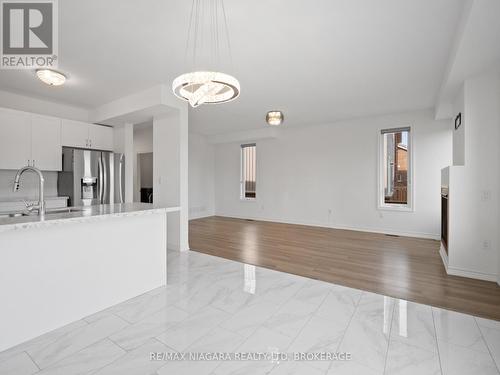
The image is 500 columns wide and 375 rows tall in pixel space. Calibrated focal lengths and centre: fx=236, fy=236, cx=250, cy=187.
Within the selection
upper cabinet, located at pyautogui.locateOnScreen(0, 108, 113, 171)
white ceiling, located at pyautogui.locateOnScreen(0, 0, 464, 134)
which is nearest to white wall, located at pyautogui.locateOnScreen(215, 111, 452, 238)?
white ceiling, located at pyautogui.locateOnScreen(0, 0, 464, 134)

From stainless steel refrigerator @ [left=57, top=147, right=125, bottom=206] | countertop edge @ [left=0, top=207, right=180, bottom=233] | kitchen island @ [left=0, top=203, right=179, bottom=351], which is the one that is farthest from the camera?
stainless steel refrigerator @ [left=57, top=147, right=125, bottom=206]

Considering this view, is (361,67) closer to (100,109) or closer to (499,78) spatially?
(499,78)

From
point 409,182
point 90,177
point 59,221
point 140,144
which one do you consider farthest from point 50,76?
point 409,182

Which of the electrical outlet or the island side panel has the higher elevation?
the electrical outlet

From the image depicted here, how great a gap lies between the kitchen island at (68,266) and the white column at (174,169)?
1.38m

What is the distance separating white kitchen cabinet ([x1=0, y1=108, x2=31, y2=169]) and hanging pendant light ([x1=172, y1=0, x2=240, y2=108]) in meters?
3.09

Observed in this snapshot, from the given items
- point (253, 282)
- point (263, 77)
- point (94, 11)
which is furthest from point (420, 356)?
point (94, 11)

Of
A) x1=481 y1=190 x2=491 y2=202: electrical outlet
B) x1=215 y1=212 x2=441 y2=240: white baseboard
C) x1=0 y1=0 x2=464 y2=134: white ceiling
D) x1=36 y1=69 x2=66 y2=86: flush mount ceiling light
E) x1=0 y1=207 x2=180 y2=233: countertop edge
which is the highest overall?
x1=0 y1=0 x2=464 y2=134: white ceiling

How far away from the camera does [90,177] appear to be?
4316 mm

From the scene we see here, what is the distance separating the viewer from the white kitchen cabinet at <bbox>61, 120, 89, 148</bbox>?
4.29m

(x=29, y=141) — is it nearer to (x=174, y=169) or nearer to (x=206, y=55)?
(x=174, y=169)

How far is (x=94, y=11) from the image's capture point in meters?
2.10

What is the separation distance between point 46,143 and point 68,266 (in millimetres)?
3201

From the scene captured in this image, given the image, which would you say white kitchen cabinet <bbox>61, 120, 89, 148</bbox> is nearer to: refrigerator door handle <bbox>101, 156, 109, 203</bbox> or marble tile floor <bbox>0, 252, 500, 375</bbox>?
refrigerator door handle <bbox>101, 156, 109, 203</bbox>
